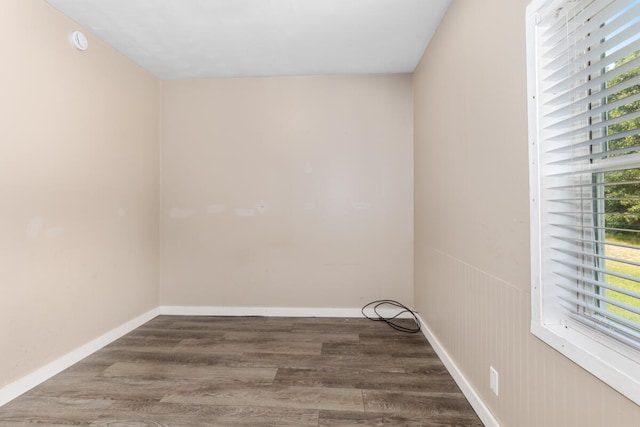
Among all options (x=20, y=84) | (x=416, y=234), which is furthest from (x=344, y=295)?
(x=20, y=84)

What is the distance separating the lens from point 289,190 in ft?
10.8

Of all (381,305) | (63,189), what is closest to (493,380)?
(381,305)

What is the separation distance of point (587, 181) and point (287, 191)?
2.55 metres

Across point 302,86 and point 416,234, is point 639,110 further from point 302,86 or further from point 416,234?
point 302,86

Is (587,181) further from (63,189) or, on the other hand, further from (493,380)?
(63,189)

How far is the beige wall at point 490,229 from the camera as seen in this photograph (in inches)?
45.9

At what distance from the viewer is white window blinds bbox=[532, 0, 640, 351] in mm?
929

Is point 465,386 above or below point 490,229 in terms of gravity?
below

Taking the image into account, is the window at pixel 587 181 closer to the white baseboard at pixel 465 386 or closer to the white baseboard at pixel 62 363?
the white baseboard at pixel 465 386

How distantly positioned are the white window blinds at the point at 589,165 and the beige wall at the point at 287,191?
2.02 metres

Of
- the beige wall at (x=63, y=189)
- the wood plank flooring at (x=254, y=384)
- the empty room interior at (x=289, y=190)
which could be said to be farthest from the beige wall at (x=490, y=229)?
the beige wall at (x=63, y=189)

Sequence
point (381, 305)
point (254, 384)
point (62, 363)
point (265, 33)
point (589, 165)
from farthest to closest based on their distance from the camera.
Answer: point (381, 305), point (265, 33), point (62, 363), point (254, 384), point (589, 165)

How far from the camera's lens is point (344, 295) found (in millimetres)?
3262

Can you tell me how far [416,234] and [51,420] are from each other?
299 cm
